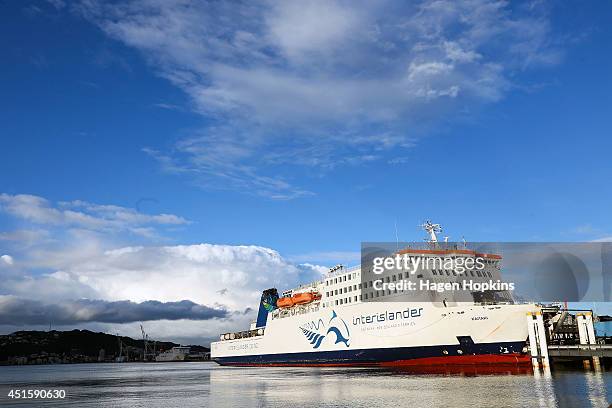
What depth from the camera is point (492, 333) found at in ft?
127

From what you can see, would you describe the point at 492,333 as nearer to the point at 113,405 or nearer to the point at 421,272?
the point at 421,272

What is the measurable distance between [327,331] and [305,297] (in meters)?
7.51

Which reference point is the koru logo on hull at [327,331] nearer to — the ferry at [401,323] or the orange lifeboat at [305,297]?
the ferry at [401,323]

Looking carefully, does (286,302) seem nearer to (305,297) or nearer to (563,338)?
(305,297)

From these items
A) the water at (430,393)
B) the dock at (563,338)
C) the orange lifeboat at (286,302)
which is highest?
the orange lifeboat at (286,302)

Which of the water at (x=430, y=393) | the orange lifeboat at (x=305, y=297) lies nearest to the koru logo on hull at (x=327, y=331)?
the orange lifeboat at (x=305, y=297)

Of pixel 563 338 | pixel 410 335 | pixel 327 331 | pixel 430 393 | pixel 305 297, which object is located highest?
pixel 305 297

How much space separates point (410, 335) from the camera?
42.1m

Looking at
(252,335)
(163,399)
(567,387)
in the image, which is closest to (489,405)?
(567,387)

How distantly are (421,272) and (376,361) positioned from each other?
8.85 meters

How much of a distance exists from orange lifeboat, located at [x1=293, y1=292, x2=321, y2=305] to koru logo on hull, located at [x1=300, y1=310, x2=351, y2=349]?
10.3 feet

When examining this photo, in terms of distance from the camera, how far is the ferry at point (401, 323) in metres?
38.9

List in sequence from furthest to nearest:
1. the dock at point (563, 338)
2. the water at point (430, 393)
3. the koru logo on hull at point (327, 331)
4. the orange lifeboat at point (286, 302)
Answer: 1. the orange lifeboat at point (286, 302)
2. the koru logo on hull at point (327, 331)
3. the dock at point (563, 338)
4. the water at point (430, 393)

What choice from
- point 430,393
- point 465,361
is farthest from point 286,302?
point 430,393
